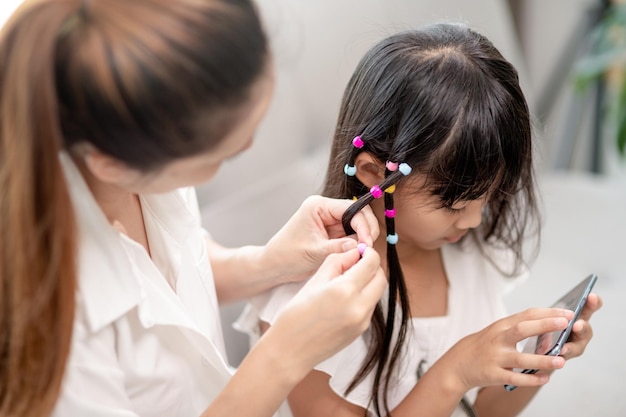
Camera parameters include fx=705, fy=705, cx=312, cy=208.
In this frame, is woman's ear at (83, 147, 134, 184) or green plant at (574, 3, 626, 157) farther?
green plant at (574, 3, 626, 157)

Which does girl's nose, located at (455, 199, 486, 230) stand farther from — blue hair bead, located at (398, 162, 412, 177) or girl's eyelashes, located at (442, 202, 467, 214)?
blue hair bead, located at (398, 162, 412, 177)

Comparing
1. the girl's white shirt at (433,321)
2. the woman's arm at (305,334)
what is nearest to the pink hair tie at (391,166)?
the woman's arm at (305,334)

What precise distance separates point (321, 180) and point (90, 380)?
60 centimetres

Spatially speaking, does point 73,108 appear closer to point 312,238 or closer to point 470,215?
point 312,238

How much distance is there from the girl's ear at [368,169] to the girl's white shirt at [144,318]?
0.22m

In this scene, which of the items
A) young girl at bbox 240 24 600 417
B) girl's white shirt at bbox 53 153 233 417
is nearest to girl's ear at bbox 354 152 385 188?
young girl at bbox 240 24 600 417

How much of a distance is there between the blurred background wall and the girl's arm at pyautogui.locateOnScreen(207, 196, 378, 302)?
21 cm

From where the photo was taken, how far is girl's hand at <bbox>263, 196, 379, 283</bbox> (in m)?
0.80

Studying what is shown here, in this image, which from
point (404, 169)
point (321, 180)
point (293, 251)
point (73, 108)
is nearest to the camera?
point (73, 108)

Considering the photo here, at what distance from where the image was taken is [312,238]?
857 millimetres

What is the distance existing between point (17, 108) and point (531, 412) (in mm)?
898

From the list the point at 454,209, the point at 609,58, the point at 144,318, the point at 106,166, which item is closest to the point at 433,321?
the point at 454,209

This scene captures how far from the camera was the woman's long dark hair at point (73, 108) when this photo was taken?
0.53 m

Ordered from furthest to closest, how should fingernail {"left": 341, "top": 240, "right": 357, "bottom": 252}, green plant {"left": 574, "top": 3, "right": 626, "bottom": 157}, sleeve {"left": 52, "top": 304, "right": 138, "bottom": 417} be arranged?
green plant {"left": 574, "top": 3, "right": 626, "bottom": 157} < fingernail {"left": 341, "top": 240, "right": 357, "bottom": 252} < sleeve {"left": 52, "top": 304, "right": 138, "bottom": 417}
